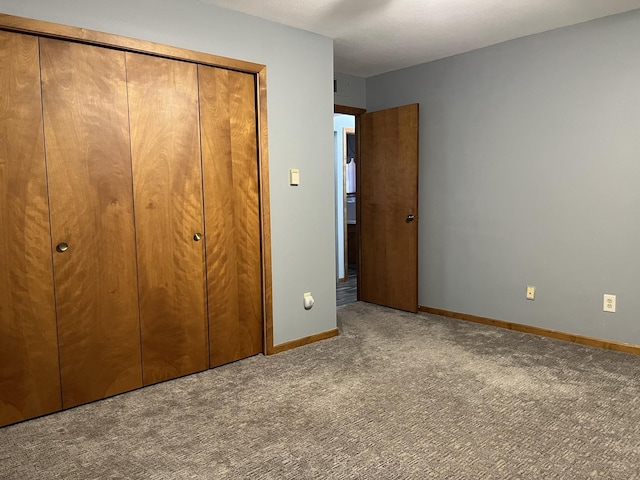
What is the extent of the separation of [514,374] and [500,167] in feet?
5.71

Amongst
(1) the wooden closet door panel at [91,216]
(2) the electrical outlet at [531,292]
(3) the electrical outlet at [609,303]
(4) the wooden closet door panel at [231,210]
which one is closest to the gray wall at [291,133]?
(4) the wooden closet door panel at [231,210]

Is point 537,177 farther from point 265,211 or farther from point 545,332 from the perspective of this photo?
point 265,211

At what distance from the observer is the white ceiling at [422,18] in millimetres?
2943

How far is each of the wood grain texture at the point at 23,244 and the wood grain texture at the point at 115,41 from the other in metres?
0.06

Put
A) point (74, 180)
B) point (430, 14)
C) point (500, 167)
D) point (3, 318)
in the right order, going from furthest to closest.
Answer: point (500, 167) < point (430, 14) < point (74, 180) < point (3, 318)

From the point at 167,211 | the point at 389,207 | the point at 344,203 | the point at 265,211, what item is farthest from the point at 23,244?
the point at 344,203

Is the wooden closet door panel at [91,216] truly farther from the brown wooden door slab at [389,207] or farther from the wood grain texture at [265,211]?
the brown wooden door slab at [389,207]

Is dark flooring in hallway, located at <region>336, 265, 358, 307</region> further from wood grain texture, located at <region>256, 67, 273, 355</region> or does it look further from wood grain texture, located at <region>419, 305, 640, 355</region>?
wood grain texture, located at <region>256, 67, 273, 355</region>

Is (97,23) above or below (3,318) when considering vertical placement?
above

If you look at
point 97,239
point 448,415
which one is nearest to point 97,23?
point 97,239

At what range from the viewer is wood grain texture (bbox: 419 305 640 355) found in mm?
3286

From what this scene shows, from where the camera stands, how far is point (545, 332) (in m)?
3.65

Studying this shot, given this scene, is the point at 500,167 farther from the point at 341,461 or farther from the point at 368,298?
the point at 341,461

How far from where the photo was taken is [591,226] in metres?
3.38
